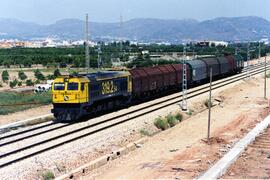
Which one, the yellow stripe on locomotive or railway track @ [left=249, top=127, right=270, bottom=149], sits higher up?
the yellow stripe on locomotive

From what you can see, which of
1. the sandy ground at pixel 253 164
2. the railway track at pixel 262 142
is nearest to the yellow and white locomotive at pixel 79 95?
the railway track at pixel 262 142

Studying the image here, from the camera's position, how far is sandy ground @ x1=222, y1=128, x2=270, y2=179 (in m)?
17.7

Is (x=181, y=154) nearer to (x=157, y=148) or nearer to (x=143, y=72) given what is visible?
(x=157, y=148)

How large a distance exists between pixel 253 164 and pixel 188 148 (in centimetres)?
489

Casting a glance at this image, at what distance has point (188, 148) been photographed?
24.0 metres

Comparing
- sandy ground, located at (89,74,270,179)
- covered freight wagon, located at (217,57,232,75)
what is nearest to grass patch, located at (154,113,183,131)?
sandy ground, located at (89,74,270,179)

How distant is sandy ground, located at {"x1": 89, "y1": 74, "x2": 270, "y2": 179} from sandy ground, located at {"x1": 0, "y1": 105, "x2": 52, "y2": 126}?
10050mm

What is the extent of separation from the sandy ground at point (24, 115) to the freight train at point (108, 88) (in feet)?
10.6

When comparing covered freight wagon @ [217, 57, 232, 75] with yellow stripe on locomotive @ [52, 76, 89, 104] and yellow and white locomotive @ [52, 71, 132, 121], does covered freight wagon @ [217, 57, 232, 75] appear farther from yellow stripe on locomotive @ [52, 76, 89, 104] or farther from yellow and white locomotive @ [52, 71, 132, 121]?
yellow stripe on locomotive @ [52, 76, 89, 104]

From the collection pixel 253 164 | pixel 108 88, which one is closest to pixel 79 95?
pixel 108 88

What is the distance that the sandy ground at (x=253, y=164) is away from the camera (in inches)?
697

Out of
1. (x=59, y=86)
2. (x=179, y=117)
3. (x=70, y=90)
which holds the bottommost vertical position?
(x=179, y=117)

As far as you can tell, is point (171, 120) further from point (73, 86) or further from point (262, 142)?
point (262, 142)

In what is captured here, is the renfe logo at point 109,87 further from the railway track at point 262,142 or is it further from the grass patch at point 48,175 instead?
the grass patch at point 48,175
